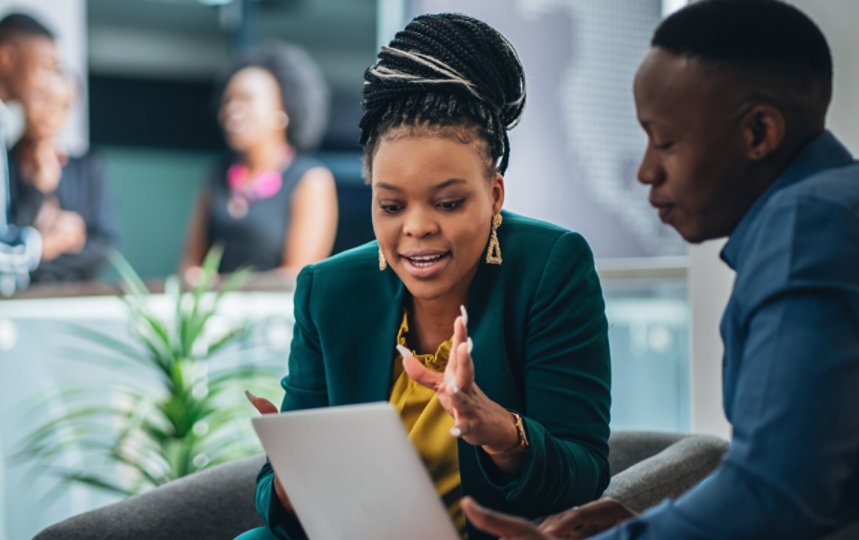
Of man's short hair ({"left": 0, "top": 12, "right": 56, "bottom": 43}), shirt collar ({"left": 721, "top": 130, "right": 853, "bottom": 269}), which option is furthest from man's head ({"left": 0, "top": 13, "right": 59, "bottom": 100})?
shirt collar ({"left": 721, "top": 130, "right": 853, "bottom": 269})

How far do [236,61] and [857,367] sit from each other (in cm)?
413

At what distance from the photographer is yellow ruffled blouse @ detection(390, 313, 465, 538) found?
131cm

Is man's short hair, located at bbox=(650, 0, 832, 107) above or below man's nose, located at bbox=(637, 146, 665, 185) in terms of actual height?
above

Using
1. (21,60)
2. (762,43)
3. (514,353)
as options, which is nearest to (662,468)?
(514,353)

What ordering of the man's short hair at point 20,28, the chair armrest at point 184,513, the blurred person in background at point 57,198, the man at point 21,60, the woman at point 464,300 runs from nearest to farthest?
1. the woman at point 464,300
2. the chair armrest at point 184,513
3. the blurred person in background at point 57,198
4. the man at point 21,60
5. the man's short hair at point 20,28

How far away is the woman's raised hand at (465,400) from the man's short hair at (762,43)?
0.39 metres

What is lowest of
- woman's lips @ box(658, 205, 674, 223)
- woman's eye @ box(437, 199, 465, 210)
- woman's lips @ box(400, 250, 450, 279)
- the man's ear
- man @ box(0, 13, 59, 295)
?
woman's lips @ box(400, 250, 450, 279)

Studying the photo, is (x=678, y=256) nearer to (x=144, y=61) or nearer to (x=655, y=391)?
(x=655, y=391)

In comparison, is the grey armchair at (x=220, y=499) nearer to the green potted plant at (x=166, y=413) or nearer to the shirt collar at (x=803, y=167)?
the shirt collar at (x=803, y=167)

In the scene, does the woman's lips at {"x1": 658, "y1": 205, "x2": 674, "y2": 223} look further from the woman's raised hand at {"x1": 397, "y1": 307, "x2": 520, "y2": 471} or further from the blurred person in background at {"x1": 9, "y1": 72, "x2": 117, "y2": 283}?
the blurred person in background at {"x1": 9, "y1": 72, "x2": 117, "y2": 283}

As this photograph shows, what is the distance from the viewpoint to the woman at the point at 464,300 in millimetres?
1216

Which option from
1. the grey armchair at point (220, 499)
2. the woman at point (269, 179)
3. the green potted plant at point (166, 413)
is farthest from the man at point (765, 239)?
the woman at point (269, 179)

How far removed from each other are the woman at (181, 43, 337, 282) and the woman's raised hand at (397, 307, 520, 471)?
3.00 m

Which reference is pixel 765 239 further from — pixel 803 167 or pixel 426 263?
pixel 426 263
